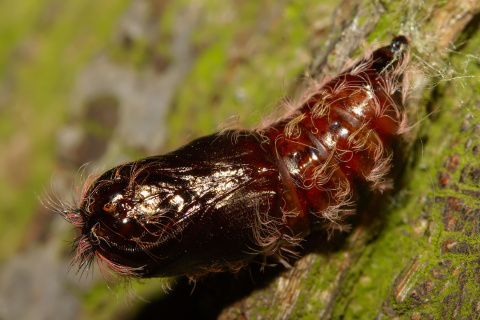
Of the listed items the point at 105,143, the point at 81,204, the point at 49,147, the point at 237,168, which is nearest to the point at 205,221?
the point at 237,168

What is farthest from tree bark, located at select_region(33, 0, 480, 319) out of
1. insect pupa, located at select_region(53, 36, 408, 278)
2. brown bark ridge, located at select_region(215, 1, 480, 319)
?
insect pupa, located at select_region(53, 36, 408, 278)

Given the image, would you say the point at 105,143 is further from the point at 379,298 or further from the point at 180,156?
the point at 379,298

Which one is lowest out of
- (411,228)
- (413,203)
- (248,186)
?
(411,228)

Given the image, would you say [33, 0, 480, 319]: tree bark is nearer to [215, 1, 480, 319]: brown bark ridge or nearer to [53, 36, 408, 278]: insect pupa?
[215, 1, 480, 319]: brown bark ridge

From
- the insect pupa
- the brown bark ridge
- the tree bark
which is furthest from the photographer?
the brown bark ridge

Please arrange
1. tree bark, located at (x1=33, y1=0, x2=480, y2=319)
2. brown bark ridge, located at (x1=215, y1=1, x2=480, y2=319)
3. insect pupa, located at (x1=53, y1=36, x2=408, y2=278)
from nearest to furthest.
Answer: insect pupa, located at (x1=53, y1=36, x2=408, y2=278) < tree bark, located at (x1=33, y1=0, x2=480, y2=319) < brown bark ridge, located at (x1=215, y1=1, x2=480, y2=319)

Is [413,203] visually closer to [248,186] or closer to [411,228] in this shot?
[411,228]

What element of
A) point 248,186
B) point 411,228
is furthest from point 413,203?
point 248,186

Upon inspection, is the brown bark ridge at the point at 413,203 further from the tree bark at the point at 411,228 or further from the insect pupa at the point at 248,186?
the insect pupa at the point at 248,186

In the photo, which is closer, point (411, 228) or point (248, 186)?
point (248, 186)

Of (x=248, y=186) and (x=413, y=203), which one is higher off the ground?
(x=248, y=186)
